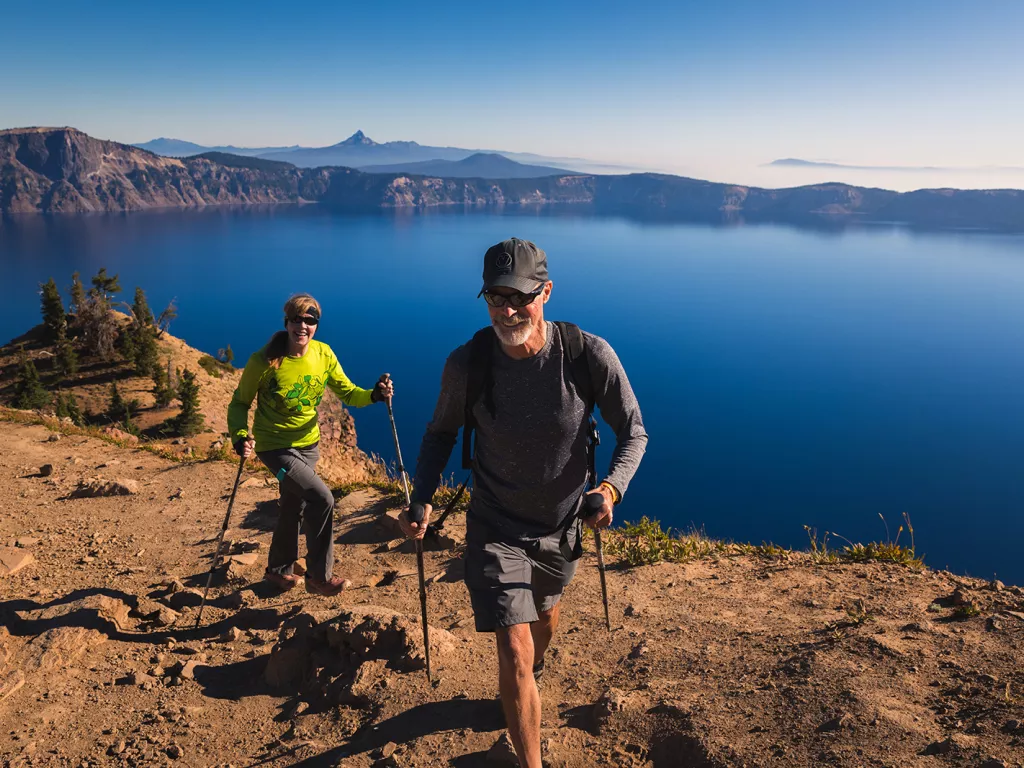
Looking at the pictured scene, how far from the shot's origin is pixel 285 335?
5.51 m

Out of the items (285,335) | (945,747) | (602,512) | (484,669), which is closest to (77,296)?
(285,335)

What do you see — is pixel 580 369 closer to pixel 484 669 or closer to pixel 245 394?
pixel 484 669

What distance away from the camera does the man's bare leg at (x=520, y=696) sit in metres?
3.04

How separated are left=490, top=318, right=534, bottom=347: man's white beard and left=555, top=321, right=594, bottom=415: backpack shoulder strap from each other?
0.19 m

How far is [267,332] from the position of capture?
3893 inches

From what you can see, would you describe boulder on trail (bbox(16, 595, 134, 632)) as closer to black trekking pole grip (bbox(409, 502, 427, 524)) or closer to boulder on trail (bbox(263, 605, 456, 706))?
boulder on trail (bbox(263, 605, 456, 706))

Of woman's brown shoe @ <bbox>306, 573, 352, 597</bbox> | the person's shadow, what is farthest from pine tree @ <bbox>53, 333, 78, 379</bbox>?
the person's shadow

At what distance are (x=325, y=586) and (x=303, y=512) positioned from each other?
69cm

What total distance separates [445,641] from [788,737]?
2280 mm

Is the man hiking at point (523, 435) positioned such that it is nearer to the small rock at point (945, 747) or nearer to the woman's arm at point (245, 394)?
the small rock at point (945, 747)

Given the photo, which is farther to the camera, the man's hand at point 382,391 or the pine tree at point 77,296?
the pine tree at point 77,296

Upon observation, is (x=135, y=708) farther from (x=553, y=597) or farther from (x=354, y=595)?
(x=553, y=597)

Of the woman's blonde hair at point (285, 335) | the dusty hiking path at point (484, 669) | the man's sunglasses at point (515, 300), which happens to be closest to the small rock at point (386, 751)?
the dusty hiking path at point (484, 669)

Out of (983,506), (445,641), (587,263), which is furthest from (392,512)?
(587,263)
